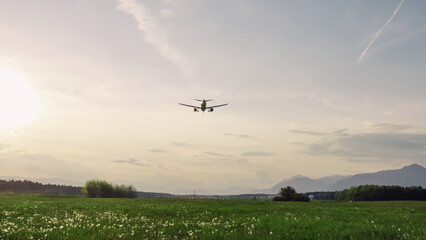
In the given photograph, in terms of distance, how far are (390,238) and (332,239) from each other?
7.32 feet

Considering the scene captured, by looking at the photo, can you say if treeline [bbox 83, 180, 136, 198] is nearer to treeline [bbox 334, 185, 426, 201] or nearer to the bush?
the bush

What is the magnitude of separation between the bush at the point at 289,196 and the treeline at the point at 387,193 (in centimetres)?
8269

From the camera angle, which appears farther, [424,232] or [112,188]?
[112,188]

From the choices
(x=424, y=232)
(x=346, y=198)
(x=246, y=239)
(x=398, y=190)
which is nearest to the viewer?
(x=246, y=239)

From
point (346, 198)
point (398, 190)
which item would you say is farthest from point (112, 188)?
point (398, 190)

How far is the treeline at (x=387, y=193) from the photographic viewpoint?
141000mm

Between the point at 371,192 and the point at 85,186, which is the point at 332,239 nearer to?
the point at 85,186

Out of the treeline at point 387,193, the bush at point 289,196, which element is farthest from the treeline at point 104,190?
the treeline at point 387,193

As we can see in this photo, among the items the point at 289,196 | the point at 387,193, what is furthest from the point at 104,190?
the point at 387,193

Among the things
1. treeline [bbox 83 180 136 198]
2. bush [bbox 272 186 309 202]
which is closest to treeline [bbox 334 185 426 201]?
bush [bbox 272 186 309 202]

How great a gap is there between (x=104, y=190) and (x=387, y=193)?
11053cm

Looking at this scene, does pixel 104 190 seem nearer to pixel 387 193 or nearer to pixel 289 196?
pixel 289 196

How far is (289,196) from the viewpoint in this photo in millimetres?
76688

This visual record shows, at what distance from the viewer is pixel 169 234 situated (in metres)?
11.8
